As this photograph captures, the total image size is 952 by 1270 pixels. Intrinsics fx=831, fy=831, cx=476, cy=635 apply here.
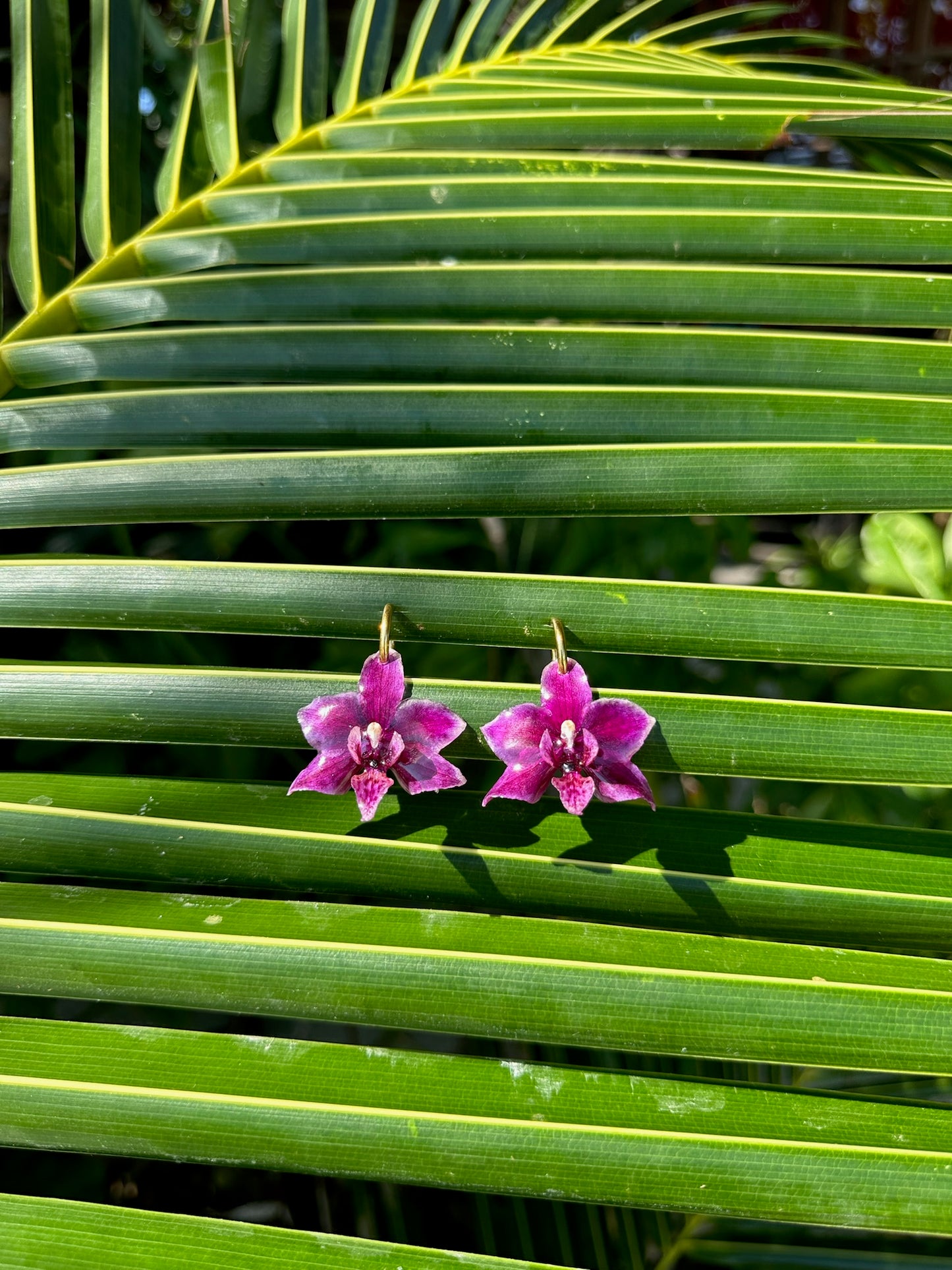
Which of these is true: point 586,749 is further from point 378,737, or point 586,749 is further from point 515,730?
point 378,737

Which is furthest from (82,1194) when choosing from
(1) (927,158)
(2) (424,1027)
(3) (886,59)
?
(3) (886,59)

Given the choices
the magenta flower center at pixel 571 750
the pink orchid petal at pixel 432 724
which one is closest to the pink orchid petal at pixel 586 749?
the magenta flower center at pixel 571 750

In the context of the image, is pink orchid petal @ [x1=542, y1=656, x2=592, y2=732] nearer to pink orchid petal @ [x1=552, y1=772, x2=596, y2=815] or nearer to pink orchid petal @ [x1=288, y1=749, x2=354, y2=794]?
pink orchid petal @ [x1=552, y1=772, x2=596, y2=815]

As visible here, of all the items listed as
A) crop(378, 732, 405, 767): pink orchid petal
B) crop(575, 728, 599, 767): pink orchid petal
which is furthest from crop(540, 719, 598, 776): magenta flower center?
crop(378, 732, 405, 767): pink orchid petal

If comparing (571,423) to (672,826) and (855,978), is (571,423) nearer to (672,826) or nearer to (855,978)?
(672,826)

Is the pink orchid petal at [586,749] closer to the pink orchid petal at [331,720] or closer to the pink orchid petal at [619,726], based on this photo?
the pink orchid petal at [619,726]

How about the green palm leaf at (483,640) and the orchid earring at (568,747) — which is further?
the orchid earring at (568,747)
